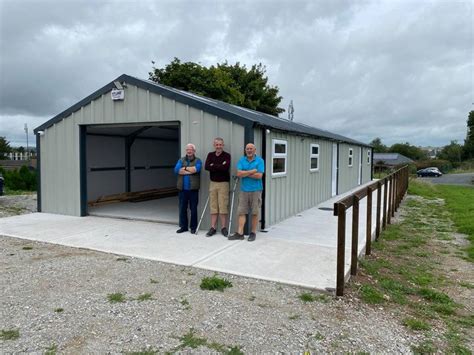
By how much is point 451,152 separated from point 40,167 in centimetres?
8469

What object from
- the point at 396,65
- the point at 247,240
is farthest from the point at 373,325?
the point at 396,65

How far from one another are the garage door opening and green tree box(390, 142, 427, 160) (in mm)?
77239

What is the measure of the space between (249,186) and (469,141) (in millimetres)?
73499

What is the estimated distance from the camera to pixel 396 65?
2105 cm

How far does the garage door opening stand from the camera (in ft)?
31.6

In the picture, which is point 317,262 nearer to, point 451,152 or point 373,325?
point 373,325

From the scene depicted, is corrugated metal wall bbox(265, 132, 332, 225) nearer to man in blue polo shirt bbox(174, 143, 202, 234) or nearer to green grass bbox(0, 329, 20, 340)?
man in blue polo shirt bbox(174, 143, 202, 234)

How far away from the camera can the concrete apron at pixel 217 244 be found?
4773mm

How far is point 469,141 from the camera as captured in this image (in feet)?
220

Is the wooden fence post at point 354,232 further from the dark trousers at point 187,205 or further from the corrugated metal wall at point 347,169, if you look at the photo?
the corrugated metal wall at point 347,169

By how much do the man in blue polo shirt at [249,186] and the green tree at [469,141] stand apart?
68.7 m

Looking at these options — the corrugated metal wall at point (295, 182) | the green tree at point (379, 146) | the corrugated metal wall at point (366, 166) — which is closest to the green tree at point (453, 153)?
the green tree at point (379, 146)

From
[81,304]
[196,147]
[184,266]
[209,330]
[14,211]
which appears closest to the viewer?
[209,330]

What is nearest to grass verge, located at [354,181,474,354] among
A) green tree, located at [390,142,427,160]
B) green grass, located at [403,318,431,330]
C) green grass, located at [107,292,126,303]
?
green grass, located at [403,318,431,330]
